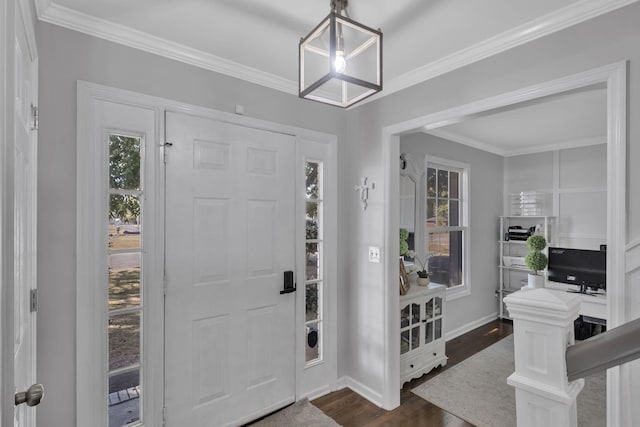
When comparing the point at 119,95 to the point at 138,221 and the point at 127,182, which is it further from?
the point at 138,221

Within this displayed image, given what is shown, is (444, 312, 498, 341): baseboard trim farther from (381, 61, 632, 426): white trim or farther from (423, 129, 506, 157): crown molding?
(381, 61, 632, 426): white trim

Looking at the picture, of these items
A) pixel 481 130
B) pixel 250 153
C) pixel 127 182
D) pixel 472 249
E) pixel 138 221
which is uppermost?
pixel 481 130

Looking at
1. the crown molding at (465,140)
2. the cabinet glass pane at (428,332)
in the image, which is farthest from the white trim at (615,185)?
the crown molding at (465,140)

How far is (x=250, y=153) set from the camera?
2311 mm

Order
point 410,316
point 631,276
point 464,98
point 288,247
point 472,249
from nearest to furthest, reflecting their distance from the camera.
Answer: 1. point 631,276
2. point 464,98
3. point 288,247
4. point 410,316
5. point 472,249

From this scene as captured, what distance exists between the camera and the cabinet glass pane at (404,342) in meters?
2.92

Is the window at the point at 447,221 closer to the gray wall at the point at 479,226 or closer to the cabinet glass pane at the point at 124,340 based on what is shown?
the gray wall at the point at 479,226

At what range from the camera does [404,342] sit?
9.64 feet

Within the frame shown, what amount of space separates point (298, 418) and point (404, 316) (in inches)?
47.1

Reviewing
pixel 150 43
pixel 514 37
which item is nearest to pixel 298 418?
pixel 150 43

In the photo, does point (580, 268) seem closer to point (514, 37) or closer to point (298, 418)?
point (514, 37)

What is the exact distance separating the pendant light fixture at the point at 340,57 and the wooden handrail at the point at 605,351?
101cm

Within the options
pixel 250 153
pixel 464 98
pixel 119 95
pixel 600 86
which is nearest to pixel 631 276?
pixel 600 86

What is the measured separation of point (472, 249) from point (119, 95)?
421 cm
